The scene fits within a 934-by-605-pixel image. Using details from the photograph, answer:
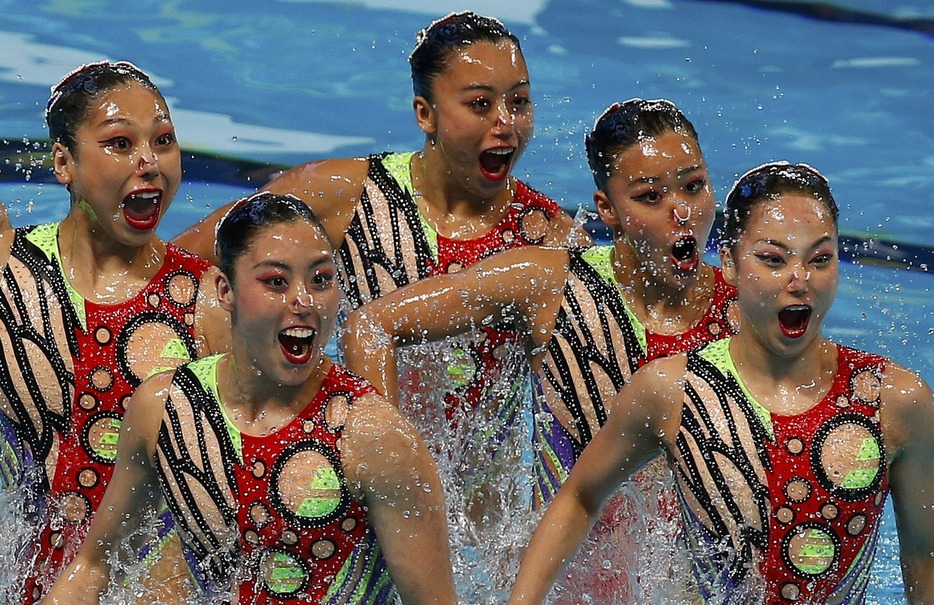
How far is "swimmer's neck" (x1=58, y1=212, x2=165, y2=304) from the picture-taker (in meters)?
3.52

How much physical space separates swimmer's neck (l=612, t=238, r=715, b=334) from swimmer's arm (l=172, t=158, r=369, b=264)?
771 millimetres

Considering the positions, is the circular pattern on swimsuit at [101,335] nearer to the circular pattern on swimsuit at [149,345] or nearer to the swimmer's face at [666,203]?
the circular pattern on swimsuit at [149,345]

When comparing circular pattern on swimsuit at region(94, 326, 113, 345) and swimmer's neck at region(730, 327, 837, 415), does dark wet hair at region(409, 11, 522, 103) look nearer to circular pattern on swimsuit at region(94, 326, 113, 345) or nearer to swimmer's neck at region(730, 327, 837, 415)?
circular pattern on swimsuit at region(94, 326, 113, 345)

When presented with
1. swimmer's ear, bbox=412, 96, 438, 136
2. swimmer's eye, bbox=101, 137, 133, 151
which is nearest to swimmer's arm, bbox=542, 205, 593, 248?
swimmer's ear, bbox=412, 96, 438, 136

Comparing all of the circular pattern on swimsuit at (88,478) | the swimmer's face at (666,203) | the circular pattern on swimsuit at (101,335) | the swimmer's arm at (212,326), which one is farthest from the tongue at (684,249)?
the circular pattern on swimsuit at (88,478)

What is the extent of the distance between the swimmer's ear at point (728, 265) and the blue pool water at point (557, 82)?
3.03m

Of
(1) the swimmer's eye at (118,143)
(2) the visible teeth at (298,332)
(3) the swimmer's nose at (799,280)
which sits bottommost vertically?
(2) the visible teeth at (298,332)

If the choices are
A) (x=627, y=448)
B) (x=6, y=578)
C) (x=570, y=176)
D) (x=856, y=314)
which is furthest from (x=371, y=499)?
(x=570, y=176)

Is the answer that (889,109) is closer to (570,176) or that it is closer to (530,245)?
(570,176)

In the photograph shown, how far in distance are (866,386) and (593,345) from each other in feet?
2.35

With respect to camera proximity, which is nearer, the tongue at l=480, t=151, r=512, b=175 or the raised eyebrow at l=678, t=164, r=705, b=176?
the raised eyebrow at l=678, t=164, r=705, b=176

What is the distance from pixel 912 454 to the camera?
306 cm

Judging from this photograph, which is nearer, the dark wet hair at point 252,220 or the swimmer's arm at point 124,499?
the dark wet hair at point 252,220

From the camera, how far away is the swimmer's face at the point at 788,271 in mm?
2963
